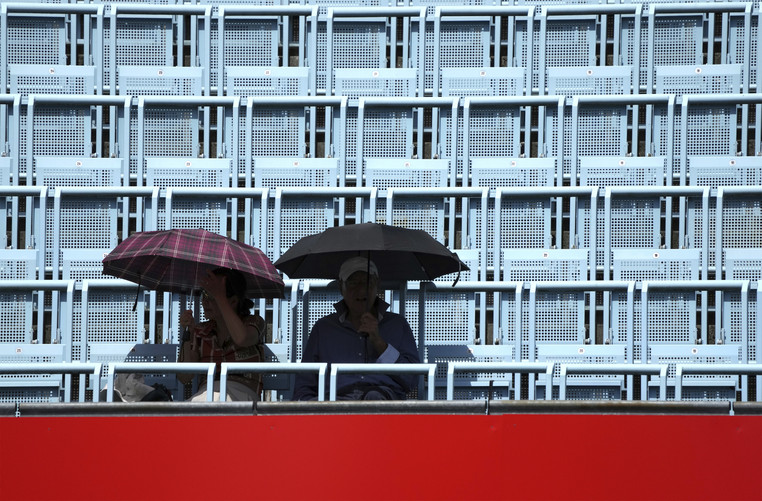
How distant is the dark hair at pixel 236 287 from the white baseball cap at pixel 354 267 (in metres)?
0.38

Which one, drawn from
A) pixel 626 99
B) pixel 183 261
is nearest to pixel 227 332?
pixel 183 261

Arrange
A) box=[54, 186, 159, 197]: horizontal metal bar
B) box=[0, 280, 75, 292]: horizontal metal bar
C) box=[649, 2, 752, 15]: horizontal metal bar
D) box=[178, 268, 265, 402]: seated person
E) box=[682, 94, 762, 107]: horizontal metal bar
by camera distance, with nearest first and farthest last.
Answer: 1. box=[178, 268, 265, 402]: seated person
2. box=[0, 280, 75, 292]: horizontal metal bar
3. box=[54, 186, 159, 197]: horizontal metal bar
4. box=[682, 94, 762, 107]: horizontal metal bar
5. box=[649, 2, 752, 15]: horizontal metal bar

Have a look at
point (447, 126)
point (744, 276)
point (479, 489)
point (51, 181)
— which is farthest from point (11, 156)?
point (744, 276)

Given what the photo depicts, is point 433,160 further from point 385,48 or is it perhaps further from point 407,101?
point 385,48

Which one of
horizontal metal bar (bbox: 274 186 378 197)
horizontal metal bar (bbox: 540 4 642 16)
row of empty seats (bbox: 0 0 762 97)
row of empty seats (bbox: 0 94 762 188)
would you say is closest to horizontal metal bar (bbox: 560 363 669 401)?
horizontal metal bar (bbox: 274 186 378 197)

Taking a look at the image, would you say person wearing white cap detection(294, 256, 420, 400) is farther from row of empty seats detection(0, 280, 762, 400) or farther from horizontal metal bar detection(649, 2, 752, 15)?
horizontal metal bar detection(649, 2, 752, 15)

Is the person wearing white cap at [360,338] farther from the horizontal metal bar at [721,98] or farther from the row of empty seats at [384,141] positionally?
the horizontal metal bar at [721,98]

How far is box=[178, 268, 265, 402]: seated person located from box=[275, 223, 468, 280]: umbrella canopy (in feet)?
0.74

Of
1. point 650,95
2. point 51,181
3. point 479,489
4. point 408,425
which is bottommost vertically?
point 479,489

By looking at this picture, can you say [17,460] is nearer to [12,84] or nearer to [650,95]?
[12,84]

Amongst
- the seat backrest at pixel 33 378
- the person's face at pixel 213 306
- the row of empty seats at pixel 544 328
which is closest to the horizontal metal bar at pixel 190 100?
the row of empty seats at pixel 544 328

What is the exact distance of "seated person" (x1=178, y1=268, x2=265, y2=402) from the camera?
3832 mm

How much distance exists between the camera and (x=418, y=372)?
332cm

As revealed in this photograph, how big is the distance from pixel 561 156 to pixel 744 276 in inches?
39.7
